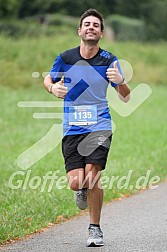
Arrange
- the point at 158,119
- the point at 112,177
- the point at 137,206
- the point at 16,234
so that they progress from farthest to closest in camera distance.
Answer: the point at 158,119 → the point at 112,177 → the point at 137,206 → the point at 16,234

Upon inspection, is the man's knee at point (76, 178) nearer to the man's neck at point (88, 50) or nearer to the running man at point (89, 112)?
the running man at point (89, 112)

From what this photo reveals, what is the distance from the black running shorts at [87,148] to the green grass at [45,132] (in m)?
1.12

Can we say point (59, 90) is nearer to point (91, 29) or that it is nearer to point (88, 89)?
point (88, 89)

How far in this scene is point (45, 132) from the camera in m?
20.6

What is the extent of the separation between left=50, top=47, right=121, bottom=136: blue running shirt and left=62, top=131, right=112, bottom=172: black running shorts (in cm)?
6

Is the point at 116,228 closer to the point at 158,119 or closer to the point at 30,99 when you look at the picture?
the point at 158,119

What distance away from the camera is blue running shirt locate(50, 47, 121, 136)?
7719 millimetres

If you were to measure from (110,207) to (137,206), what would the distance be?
370 millimetres

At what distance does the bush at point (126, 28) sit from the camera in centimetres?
6544

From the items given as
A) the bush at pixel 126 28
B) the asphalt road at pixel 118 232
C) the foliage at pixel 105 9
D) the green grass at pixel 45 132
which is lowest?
the asphalt road at pixel 118 232

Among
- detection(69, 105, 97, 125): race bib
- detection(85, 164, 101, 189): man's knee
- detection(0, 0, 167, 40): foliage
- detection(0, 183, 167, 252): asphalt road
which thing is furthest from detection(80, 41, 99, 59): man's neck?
detection(0, 0, 167, 40): foliage

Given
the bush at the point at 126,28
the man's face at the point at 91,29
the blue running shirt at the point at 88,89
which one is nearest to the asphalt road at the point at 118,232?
the blue running shirt at the point at 88,89

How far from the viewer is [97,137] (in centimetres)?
771

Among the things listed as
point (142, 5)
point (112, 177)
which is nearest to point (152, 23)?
point (142, 5)
